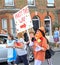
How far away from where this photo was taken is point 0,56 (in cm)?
1395

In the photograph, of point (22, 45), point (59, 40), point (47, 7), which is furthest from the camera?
point (47, 7)

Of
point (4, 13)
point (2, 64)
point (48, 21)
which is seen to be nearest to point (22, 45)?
point (2, 64)

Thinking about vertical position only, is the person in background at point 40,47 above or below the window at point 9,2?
below

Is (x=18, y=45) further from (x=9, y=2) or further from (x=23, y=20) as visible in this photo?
(x=9, y=2)

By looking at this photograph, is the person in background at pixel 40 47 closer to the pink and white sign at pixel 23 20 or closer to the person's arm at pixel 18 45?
the person's arm at pixel 18 45

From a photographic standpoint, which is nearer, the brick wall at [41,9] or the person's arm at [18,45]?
the person's arm at [18,45]

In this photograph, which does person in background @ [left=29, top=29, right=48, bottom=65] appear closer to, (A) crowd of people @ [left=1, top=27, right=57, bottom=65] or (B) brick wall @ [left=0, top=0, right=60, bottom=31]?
(A) crowd of people @ [left=1, top=27, right=57, bottom=65]

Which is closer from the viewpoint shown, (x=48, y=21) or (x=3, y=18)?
(x=3, y=18)

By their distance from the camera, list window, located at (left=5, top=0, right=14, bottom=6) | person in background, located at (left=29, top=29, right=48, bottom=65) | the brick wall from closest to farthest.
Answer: person in background, located at (left=29, top=29, right=48, bottom=65), window, located at (left=5, top=0, right=14, bottom=6), the brick wall

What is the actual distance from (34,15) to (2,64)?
65.2 ft

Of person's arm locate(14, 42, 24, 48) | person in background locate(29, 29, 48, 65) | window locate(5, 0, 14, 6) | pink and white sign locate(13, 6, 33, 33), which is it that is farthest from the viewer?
window locate(5, 0, 14, 6)

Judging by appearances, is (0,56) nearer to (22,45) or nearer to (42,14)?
(22,45)

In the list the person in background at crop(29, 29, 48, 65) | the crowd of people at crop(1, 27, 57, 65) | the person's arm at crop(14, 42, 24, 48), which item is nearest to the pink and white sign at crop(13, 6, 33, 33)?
the crowd of people at crop(1, 27, 57, 65)

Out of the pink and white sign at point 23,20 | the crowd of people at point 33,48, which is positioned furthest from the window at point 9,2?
the crowd of people at point 33,48
